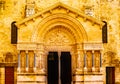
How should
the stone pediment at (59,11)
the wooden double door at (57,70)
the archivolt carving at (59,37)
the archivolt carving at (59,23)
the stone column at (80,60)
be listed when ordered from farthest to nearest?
the wooden double door at (57,70), the archivolt carving at (59,37), the stone column at (80,60), the archivolt carving at (59,23), the stone pediment at (59,11)

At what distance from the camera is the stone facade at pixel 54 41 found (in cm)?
3164

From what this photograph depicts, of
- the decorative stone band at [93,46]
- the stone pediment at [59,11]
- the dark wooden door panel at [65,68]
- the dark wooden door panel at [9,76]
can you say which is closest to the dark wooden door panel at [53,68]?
the dark wooden door panel at [65,68]

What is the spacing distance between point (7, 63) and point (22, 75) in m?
Result: 2.92

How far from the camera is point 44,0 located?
3472 centimetres

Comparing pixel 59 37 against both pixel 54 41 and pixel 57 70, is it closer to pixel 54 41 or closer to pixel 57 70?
pixel 54 41

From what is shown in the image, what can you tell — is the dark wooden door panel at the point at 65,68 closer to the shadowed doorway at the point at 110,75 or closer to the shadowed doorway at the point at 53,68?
the shadowed doorway at the point at 53,68

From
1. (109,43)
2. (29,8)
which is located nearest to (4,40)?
(29,8)

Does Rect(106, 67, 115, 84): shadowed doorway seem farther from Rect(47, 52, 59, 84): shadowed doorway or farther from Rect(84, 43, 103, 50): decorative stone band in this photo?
Rect(47, 52, 59, 84): shadowed doorway

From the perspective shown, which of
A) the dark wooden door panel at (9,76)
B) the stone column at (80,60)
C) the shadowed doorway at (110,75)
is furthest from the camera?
the shadowed doorway at (110,75)

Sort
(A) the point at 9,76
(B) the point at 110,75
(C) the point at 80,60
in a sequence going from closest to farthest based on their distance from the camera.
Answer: (C) the point at 80,60, (A) the point at 9,76, (B) the point at 110,75

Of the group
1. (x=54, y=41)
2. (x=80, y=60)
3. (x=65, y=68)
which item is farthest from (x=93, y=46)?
(x=54, y=41)

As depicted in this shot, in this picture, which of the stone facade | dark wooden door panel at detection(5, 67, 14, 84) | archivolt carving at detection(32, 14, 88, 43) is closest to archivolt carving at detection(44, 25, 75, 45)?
the stone facade

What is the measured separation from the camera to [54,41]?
33188mm

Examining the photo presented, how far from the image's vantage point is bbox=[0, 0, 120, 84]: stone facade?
1246 inches
